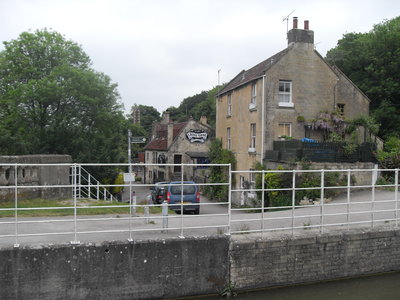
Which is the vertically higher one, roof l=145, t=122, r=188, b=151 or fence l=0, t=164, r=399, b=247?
roof l=145, t=122, r=188, b=151

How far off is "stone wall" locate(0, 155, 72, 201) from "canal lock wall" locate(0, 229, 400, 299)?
5519 millimetres

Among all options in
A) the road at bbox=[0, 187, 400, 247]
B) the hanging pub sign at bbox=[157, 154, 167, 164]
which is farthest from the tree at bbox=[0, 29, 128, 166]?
the road at bbox=[0, 187, 400, 247]

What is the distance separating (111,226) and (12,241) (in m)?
2.68

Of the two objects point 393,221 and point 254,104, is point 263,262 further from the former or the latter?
point 254,104

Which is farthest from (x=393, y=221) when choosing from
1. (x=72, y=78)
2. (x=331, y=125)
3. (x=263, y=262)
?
(x=72, y=78)

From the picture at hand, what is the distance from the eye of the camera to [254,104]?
24.0 meters

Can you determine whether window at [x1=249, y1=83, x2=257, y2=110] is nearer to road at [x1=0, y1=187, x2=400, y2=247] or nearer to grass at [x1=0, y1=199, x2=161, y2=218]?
road at [x1=0, y1=187, x2=400, y2=247]

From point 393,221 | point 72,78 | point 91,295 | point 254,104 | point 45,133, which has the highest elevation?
point 72,78

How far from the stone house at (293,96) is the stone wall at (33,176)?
12484 millimetres

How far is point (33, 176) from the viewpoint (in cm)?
1369

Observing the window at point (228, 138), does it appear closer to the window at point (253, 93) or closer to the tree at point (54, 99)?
the window at point (253, 93)

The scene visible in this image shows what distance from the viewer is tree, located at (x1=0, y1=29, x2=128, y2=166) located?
26641mm

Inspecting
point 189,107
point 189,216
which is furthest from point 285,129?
point 189,107

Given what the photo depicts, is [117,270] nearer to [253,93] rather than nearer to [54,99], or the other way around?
[253,93]
